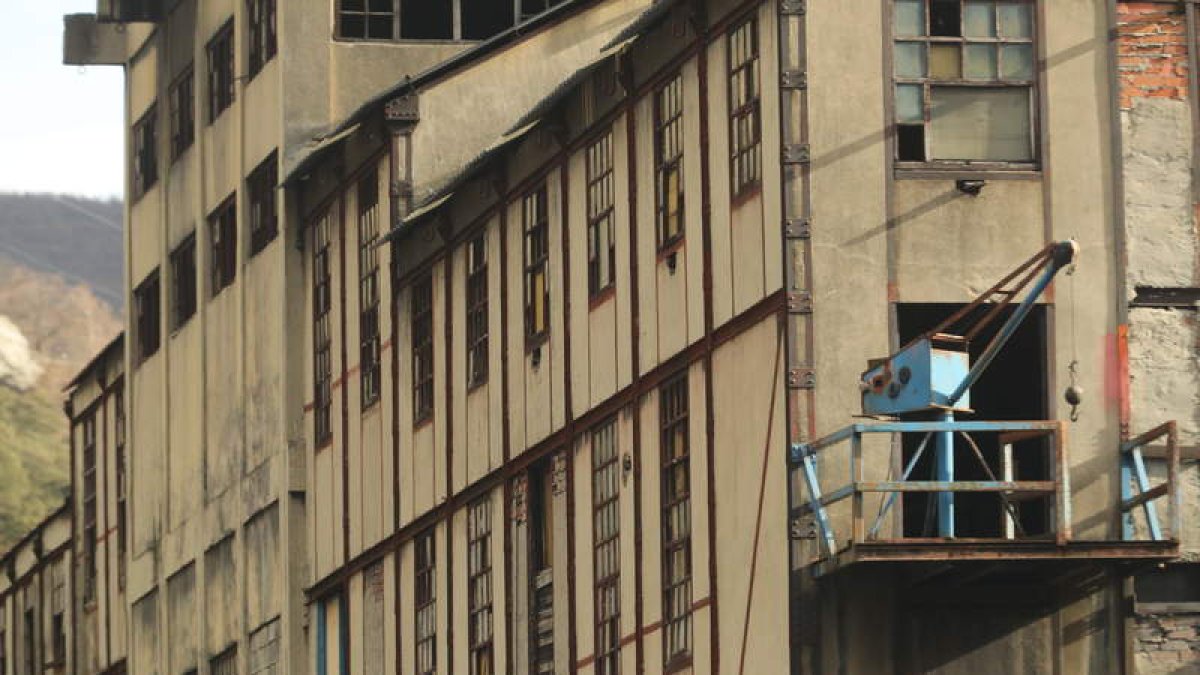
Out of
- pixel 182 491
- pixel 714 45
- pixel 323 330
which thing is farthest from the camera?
pixel 182 491

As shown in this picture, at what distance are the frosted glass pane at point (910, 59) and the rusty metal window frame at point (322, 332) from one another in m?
18.1

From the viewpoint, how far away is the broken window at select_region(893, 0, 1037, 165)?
107 ft

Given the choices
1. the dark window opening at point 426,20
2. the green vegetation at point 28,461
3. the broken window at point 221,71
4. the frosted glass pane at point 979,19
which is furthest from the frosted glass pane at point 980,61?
the green vegetation at point 28,461

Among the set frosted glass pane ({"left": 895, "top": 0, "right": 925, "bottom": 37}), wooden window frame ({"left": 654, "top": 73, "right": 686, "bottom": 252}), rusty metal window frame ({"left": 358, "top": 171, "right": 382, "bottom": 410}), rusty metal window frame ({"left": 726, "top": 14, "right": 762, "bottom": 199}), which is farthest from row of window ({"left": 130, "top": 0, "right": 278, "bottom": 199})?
frosted glass pane ({"left": 895, "top": 0, "right": 925, "bottom": 37})

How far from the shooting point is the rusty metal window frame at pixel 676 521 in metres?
34.9

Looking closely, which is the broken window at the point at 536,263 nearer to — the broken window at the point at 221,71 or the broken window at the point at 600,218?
the broken window at the point at 600,218

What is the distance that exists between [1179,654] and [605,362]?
8.23 m

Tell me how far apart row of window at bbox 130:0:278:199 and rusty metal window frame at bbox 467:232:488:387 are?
909cm

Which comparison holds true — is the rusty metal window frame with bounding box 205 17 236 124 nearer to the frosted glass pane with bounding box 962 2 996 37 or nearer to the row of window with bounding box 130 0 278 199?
the row of window with bounding box 130 0 278 199

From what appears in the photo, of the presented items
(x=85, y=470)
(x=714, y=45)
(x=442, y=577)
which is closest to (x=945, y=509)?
(x=714, y=45)

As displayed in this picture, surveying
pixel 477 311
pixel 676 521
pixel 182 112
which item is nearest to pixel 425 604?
pixel 477 311

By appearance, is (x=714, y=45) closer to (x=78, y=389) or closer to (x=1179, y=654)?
(x=1179, y=654)

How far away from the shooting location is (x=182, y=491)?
57656mm

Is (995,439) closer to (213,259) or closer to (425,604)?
(425,604)
